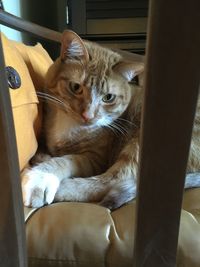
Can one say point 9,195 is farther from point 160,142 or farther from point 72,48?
point 72,48

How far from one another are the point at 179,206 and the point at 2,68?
0.29m

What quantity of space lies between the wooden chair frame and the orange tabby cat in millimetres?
321

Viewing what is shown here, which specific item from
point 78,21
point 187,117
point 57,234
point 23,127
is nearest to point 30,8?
point 78,21

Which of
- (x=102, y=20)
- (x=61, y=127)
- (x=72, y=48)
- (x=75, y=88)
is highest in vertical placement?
(x=102, y=20)

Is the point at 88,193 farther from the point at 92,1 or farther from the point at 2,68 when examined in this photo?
the point at 92,1

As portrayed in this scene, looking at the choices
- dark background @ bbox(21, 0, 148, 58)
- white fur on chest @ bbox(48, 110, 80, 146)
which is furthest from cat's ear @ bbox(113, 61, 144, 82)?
dark background @ bbox(21, 0, 148, 58)

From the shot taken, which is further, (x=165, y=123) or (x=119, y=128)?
(x=119, y=128)

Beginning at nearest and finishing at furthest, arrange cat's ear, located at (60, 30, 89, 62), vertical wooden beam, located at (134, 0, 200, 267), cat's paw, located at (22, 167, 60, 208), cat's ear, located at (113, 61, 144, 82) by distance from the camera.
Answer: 1. vertical wooden beam, located at (134, 0, 200, 267)
2. cat's paw, located at (22, 167, 60, 208)
3. cat's ear, located at (60, 30, 89, 62)
4. cat's ear, located at (113, 61, 144, 82)

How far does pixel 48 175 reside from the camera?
2.81 feet

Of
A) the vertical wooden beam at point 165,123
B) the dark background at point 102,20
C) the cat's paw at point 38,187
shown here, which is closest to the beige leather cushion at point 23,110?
the cat's paw at point 38,187

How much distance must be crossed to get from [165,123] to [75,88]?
2.04ft

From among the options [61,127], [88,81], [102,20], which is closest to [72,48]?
[88,81]

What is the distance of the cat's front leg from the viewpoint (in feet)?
2.53

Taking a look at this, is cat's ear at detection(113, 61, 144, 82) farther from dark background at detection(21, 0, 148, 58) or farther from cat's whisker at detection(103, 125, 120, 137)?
dark background at detection(21, 0, 148, 58)
